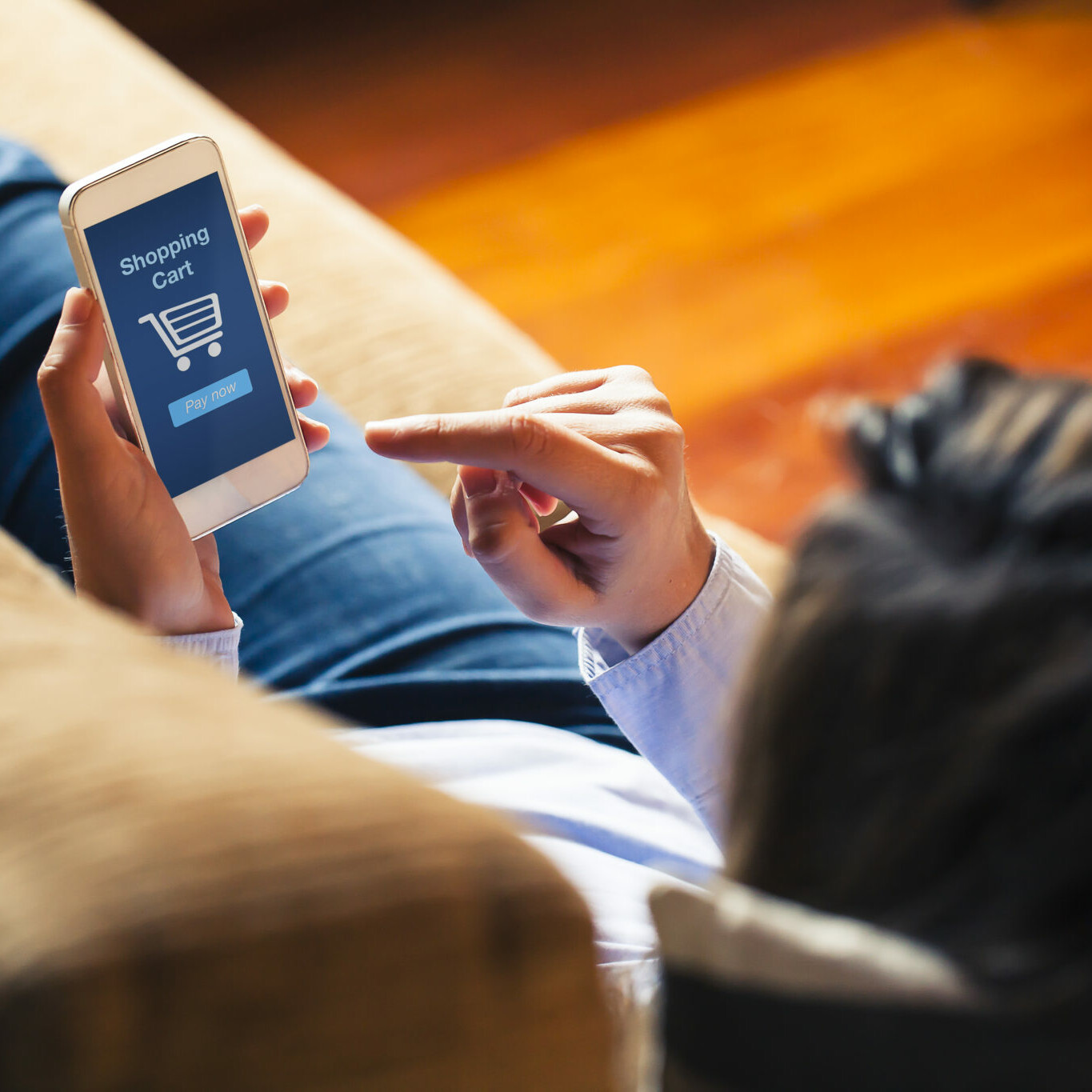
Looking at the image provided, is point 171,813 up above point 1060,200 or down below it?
above

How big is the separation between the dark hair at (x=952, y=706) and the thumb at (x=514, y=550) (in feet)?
1.01

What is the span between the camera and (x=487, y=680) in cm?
73

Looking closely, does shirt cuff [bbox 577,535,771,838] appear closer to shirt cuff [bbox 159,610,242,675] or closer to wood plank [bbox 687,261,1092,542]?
shirt cuff [bbox 159,610,242,675]

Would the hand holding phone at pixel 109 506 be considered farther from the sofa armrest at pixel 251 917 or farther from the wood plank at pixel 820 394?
the wood plank at pixel 820 394

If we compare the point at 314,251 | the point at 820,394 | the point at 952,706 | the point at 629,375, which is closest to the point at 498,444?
the point at 629,375

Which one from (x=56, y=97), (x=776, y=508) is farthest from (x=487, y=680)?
(x=776, y=508)

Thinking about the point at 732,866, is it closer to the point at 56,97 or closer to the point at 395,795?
the point at 395,795

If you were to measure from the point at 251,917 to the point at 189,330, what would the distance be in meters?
0.48

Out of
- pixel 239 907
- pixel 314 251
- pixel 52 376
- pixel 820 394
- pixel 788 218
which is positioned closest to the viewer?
pixel 239 907

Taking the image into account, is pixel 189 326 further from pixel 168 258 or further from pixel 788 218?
pixel 788 218

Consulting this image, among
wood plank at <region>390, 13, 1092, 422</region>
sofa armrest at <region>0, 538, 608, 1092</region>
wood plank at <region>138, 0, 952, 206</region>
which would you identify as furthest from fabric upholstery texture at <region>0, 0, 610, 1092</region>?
wood plank at <region>138, 0, 952, 206</region>

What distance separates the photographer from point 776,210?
2.03m

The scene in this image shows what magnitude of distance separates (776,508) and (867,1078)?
1365 mm

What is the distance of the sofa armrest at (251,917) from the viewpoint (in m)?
0.21
